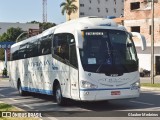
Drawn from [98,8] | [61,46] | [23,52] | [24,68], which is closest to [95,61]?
[61,46]

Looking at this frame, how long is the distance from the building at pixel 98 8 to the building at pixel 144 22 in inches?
2523

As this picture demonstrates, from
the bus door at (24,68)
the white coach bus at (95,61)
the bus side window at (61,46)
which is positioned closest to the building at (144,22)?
the bus door at (24,68)

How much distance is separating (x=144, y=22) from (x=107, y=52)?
41.5 metres

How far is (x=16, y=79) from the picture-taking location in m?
26.7

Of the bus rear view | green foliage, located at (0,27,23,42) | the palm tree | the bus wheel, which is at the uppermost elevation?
the palm tree

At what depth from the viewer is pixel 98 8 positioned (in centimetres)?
12719

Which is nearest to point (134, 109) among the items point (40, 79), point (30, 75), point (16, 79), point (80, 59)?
point (80, 59)

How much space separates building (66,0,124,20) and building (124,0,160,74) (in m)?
64.1

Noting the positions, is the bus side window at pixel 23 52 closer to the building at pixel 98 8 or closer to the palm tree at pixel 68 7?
the palm tree at pixel 68 7

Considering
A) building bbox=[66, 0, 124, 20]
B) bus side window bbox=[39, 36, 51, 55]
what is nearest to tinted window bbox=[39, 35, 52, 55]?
bus side window bbox=[39, 36, 51, 55]

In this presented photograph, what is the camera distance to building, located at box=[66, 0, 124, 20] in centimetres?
12394

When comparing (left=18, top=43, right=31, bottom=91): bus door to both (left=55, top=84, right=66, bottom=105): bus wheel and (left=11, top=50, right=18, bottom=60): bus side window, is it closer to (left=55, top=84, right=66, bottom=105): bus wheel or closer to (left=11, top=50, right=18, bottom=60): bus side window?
(left=11, top=50, right=18, bottom=60): bus side window

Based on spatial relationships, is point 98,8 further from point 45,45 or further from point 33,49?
point 45,45

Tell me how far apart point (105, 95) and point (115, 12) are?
116 meters
